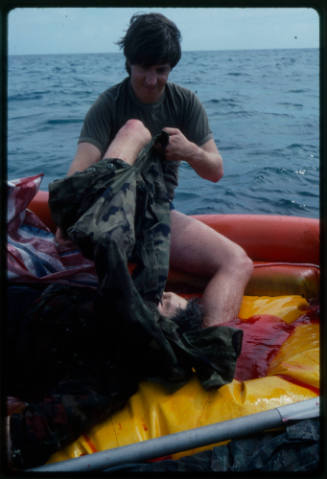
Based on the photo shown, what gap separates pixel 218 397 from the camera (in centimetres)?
148

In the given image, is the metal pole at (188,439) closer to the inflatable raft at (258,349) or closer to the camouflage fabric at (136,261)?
the inflatable raft at (258,349)

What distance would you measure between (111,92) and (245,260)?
1.10 meters

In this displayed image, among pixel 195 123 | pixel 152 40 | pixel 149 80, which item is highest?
pixel 152 40

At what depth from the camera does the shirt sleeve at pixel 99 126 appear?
241 cm

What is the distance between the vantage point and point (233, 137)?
750 cm

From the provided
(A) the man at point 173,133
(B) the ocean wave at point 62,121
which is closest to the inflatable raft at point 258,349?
(A) the man at point 173,133

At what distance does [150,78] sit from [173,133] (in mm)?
389

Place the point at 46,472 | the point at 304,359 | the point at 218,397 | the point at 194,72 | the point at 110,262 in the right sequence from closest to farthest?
the point at 46,472 < the point at 110,262 < the point at 218,397 < the point at 304,359 < the point at 194,72

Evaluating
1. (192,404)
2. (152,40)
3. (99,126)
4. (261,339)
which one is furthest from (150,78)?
(192,404)

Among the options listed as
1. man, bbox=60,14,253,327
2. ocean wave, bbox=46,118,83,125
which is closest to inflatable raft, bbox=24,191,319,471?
man, bbox=60,14,253,327

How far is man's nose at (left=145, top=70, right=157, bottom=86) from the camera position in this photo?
229cm

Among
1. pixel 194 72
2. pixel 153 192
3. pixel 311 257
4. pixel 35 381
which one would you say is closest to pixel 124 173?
pixel 153 192

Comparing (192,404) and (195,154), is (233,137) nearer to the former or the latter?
(195,154)

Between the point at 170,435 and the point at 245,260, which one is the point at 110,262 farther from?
the point at 245,260
